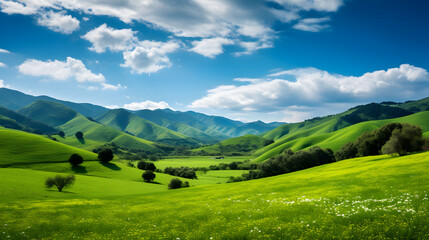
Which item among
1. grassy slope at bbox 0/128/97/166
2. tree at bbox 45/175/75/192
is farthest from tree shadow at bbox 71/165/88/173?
tree at bbox 45/175/75/192

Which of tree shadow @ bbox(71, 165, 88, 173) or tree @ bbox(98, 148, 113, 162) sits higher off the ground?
tree @ bbox(98, 148, 113, 162)

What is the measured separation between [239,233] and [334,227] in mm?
7057

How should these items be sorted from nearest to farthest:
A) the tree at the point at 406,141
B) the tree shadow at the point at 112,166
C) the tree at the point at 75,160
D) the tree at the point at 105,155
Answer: the tree at the point at 406,141
the tree at the point at 75,160
the tree shadow at the point at 112,166
the tree at the point at 105,155

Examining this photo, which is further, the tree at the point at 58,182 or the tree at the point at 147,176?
the tree at the point at 147,176

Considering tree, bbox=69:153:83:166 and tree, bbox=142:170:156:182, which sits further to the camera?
tree, bbox=69:153:83:166

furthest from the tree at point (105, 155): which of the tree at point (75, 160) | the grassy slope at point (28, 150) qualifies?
the tree at point (75, 160)

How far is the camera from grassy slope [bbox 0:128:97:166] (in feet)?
389

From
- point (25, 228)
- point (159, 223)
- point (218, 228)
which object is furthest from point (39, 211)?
point (218, 228)

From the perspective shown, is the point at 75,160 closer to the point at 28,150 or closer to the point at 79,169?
the point at 79,169

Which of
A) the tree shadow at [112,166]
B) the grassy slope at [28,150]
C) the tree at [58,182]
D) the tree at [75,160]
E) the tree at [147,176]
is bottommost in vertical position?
the tree at [147,176]

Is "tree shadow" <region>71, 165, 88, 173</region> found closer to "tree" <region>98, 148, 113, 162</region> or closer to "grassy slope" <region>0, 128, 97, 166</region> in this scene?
"grassy slope" <region>0, 128, 97, 166</region>

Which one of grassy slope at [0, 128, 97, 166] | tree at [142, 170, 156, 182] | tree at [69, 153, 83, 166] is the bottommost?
tree at [142, 170, 156, 182]

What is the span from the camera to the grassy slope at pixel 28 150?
118562 mm

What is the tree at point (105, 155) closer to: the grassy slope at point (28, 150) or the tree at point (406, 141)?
the grassy slope at point (28, 150)
